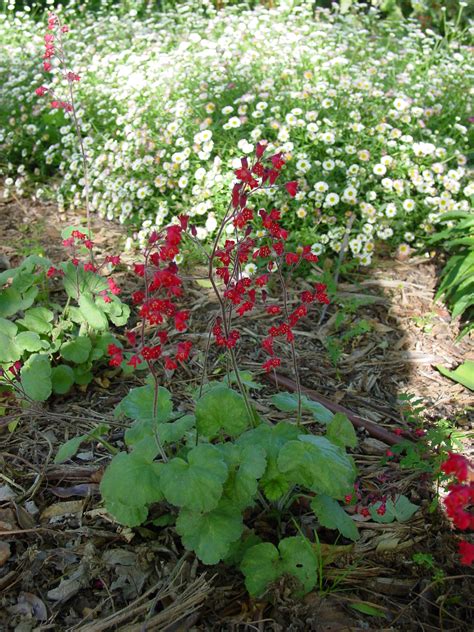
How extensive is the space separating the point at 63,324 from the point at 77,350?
225 millimetres

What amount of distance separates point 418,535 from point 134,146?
3121mm

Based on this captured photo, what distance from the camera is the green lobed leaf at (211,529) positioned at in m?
Answer: 1.67

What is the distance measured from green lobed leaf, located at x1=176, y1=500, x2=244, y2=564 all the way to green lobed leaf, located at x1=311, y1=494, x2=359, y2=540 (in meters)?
0.25

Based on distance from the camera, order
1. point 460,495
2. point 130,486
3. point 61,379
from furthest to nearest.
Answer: point 61,379 → point 130,486 → point 460,495

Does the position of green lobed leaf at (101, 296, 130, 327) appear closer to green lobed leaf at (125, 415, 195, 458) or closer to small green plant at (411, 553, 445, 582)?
green lobed leaf at (125, 415, 195, 458)

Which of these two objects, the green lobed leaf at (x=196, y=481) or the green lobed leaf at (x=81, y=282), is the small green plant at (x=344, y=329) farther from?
the green lobed leaf at (x=196, y=481)

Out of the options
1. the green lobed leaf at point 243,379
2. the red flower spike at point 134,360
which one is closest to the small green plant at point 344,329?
the green lobed leaf at point 243,379

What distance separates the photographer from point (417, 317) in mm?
3334

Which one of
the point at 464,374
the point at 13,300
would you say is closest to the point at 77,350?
the point at 13,300

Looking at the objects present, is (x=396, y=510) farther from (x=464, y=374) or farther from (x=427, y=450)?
(x=464, y=374)

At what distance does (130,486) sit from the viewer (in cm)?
164

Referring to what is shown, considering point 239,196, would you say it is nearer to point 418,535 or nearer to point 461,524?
point 461,524

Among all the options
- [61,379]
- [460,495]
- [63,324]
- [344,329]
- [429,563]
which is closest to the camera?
[460,495]

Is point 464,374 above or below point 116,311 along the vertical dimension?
below
